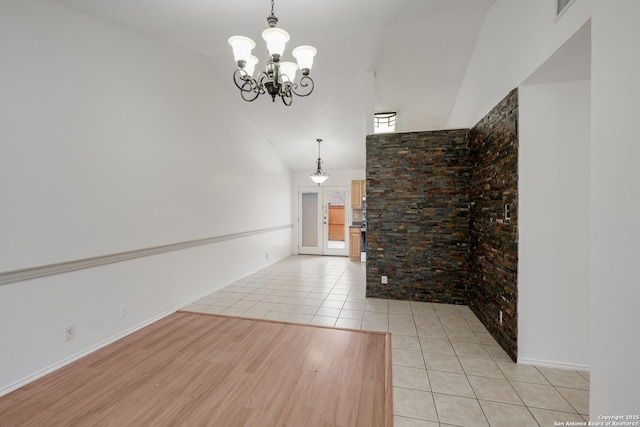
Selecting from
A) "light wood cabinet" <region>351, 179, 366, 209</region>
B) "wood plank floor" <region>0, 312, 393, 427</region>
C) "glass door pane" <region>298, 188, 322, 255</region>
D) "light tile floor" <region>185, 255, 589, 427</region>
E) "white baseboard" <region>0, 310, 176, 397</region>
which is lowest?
"wood plank floor" <region>0, 312, 393, 427</region>

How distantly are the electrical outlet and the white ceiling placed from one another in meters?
2.75

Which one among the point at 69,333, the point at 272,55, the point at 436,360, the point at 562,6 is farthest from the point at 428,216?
the point at 69,333

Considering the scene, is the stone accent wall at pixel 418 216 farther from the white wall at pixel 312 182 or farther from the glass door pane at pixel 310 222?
the glass door pane at pixel 310 222

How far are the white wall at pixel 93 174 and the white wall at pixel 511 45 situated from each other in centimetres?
367

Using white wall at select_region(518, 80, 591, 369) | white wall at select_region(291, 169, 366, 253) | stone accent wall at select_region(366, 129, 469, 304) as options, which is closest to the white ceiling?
stone accent wall at select_region(366, 129, 469, 304)

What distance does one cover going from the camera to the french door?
25.6 ft

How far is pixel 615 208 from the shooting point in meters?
1.24

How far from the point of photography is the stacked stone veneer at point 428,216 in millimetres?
3424

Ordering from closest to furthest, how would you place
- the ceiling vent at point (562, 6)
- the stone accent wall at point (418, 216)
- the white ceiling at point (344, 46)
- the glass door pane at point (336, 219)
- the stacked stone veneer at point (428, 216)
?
the ceiling vent at point (562, 6), the white ceiling at point (344, 46), the stacked stone veneer at point (428, 216), the stone accent wall at point (418, 216), the glass door pane at point (336, 219)

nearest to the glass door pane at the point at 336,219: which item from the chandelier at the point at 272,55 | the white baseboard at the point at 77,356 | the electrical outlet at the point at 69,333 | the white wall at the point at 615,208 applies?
the white baseboard at the point at 77,356

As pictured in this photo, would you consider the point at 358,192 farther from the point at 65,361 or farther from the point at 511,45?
the point at 65,361

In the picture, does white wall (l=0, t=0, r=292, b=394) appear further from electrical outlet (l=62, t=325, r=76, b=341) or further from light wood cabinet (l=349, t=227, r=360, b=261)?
light wood cabinet (l=349, t=227, r=360, b=261)

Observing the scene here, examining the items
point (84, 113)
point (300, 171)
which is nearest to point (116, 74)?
point (84, 113)

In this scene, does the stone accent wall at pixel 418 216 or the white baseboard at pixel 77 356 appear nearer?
the white baseboard at pixel 77 356
